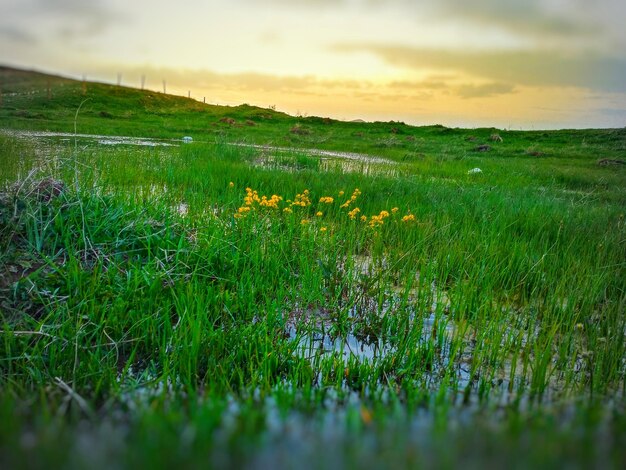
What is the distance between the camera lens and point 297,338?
8.35ft

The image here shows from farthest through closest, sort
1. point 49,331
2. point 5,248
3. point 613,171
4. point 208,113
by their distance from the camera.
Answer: point 208,113 < point 613,171 < point 5,248 < point 49,331

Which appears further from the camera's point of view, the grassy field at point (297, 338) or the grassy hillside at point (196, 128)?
the grassy hillside at point (196, 128)

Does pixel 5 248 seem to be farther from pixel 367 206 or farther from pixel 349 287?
pixel 367 206

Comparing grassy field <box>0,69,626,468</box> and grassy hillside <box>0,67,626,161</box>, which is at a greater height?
grassy hillside <box>0,67,626,161</box>

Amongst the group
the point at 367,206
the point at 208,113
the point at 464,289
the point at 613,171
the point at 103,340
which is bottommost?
the point at 103,340

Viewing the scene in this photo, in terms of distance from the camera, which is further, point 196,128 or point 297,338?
point 196,128

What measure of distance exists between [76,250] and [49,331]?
90cm

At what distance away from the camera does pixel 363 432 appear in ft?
1.33

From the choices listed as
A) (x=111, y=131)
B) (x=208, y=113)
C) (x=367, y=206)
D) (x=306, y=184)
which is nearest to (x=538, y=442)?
(x=367, y=206)

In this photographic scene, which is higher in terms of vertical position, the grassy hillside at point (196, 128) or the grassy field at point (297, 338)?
the grassy hillside at point (196, 128)

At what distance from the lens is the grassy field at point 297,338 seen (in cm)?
38

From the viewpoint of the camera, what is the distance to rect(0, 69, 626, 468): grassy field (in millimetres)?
377

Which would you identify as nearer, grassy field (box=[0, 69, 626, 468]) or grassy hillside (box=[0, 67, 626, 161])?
grassy field (box=[0, 69, 626, 468])

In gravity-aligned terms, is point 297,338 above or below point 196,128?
below
